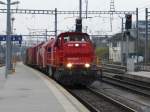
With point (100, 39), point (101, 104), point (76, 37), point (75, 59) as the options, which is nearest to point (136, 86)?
point (76, 37)

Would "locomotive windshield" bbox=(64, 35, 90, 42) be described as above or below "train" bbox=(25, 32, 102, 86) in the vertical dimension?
above

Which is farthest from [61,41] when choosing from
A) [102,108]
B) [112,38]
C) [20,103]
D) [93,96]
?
[112,38]

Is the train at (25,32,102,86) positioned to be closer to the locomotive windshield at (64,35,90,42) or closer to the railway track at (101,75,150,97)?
the locomotive windshield at (64,35,90,42)

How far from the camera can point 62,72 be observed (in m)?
26.4

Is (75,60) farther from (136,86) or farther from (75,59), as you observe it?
(136,86)

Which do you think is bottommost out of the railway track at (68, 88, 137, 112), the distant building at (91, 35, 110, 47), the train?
the railway track at (68, 88, 137, 112)

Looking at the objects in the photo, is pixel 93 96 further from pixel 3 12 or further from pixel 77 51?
pixel 3 12

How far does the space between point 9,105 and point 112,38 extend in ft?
291

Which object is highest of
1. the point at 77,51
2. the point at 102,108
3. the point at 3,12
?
the point at 3,12

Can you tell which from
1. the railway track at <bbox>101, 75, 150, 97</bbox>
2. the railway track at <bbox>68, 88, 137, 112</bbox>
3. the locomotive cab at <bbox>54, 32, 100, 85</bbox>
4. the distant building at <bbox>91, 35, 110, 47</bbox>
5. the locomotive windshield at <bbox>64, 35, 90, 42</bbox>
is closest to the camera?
the railway track at <bbox>68, 88, 137, 112</bbox>

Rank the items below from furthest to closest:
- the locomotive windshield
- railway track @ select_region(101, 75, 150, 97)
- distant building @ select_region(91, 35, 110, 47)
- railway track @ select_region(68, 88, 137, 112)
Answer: distant building @ select_region(91, 35, 110, 47)
the locomotive windshield
railway track @ select_region(101, 75, 150, 97)
railway track @ select_region(68, 88, 137, 112)

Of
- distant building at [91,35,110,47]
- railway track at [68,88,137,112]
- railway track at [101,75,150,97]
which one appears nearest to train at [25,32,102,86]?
railway track at [68,88,137,112]

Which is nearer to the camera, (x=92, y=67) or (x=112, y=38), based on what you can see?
(x=92, y=67)

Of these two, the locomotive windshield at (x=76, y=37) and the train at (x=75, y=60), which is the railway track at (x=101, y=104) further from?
the locomotive windshield at (x=76, y=37)
